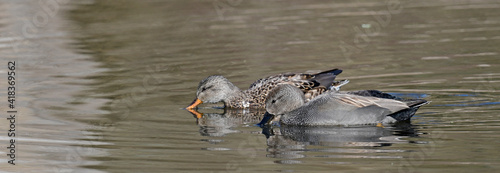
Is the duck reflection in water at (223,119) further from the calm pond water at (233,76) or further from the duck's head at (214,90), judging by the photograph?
the duck's head at (214,90)

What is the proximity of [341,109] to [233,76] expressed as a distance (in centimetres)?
433

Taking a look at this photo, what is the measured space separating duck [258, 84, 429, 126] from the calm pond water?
150 mm

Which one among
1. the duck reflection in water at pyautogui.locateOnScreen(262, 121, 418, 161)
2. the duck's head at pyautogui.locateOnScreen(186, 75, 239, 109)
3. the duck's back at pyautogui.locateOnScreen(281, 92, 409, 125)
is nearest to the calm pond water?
the duck reflection in water at pyautogui.locateOnScreen(262, 121, 418, 161)

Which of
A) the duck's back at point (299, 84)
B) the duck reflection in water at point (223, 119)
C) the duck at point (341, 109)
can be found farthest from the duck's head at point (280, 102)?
the duck's back at point (299, 84)

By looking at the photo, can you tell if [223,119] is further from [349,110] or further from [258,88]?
[349,110]

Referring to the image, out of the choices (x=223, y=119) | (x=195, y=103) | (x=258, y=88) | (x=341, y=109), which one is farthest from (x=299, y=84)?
(x=341, y=109)

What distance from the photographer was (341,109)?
1042 centimetres

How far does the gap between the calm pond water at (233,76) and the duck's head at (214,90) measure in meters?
0.24

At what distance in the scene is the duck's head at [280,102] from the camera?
35.8 ft

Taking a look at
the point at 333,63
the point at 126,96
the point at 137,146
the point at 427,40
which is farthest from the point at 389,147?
the point at 427,40

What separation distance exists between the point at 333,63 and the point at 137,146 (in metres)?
6.22

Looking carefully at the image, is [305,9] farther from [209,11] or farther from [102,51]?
[102,51]

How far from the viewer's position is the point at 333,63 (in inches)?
595

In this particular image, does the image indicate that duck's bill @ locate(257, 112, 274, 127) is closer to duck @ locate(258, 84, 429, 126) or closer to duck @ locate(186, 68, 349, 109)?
duck @ locate(258, 84, 429, 126)
